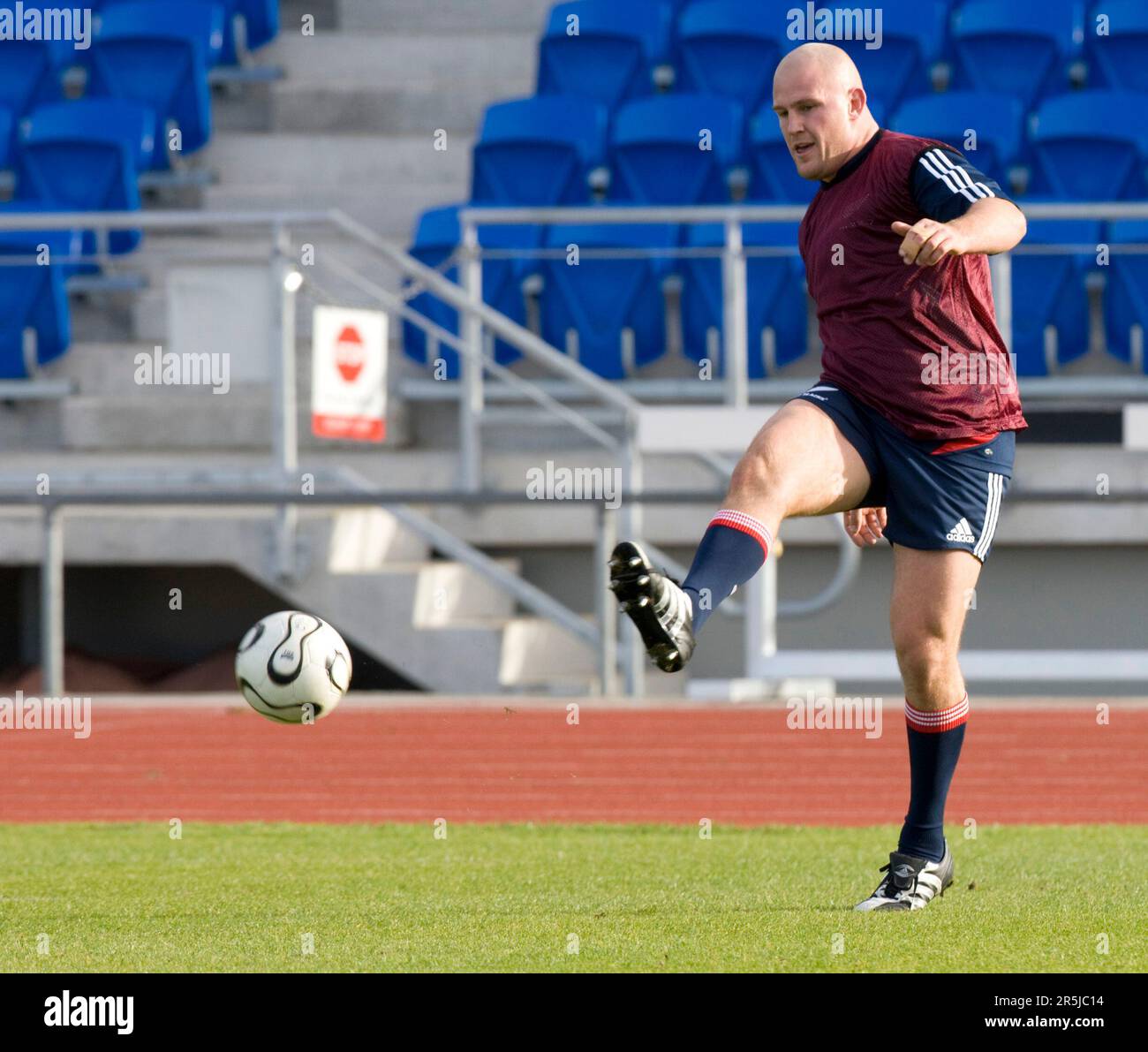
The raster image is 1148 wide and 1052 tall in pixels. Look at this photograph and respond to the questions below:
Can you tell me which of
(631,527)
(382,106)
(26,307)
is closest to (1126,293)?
(631,527)

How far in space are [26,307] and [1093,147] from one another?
6.43 m

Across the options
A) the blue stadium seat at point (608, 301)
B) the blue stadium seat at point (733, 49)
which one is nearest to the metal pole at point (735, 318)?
the blue stadium seat at point (608, 301)

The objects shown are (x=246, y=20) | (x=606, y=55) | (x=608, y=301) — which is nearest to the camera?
(x=608, y=301)

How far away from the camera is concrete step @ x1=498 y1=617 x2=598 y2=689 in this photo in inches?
426

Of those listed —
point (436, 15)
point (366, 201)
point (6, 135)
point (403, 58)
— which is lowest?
point (366, 201)

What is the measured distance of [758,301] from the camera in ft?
38.4

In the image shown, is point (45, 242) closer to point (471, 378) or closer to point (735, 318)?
point (471, 378)

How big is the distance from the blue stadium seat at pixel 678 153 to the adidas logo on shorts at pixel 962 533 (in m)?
8.16

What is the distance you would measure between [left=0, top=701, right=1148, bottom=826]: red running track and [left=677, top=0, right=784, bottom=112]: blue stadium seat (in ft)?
18.3

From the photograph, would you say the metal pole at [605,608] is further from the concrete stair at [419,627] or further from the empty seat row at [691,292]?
the empty seat row at [691,292]

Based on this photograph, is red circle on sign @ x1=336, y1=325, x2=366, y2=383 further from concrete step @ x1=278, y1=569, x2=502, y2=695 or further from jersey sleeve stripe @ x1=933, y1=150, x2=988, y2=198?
jersey sleeve stripe @ x1=933, y1=150, x2=988, y2=198

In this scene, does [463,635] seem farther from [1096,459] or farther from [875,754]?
[1096,459]

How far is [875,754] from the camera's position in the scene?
878 cm
